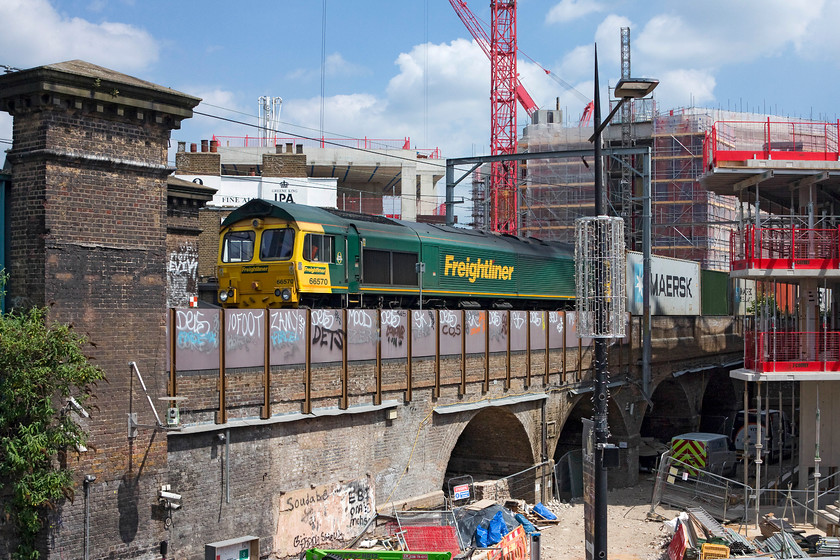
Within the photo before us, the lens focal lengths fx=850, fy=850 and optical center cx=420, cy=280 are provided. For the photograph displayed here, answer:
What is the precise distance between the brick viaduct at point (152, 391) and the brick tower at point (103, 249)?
2cm

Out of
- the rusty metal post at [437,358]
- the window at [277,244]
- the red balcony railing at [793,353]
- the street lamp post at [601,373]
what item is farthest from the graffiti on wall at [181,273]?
the red balcony railing at [793,353]

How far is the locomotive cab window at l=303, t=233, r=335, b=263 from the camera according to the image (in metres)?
21.5

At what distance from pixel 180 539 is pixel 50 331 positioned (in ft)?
14.5

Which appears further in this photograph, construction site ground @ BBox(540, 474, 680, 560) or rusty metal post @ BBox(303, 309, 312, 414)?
construction site ground @ BBox(540, 474, 680, 560)

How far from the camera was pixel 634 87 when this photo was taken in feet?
44.4

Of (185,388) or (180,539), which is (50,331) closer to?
(185,388)

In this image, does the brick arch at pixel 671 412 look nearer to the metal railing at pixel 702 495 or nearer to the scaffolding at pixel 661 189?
the metal railing at pixel 702 495

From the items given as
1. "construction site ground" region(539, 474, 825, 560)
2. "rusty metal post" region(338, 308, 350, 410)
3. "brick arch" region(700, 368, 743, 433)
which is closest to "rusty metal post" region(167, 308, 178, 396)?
"rusty metal post" region(338, 308, 350, 410)

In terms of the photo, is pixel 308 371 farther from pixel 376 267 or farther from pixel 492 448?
pixel 492 448

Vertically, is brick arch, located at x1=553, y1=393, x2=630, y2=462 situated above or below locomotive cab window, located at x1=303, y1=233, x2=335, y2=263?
below

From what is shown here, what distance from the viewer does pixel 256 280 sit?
2197cm

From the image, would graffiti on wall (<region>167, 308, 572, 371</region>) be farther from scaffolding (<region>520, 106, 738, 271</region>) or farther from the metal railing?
scaffolding (<region>520, 106, 738, 271</region>)

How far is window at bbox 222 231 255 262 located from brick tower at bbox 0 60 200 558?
8311mm

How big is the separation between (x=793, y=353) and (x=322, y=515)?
13415mm
